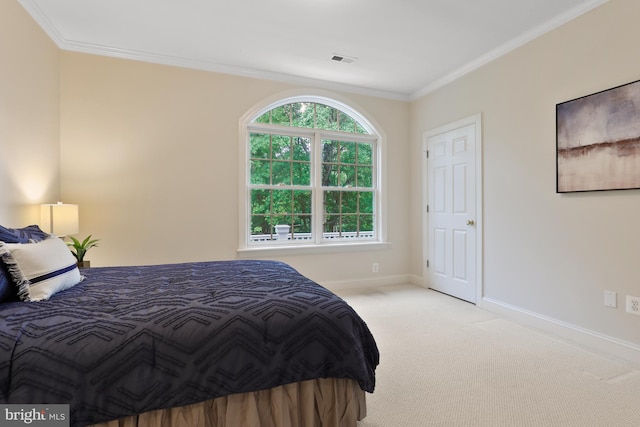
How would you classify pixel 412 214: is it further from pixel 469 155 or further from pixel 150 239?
pixel 150 239

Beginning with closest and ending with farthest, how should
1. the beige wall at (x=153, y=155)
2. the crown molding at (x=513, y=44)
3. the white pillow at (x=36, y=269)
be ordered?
the white pillow at (x=36, y=269) < the crown molding at (x=513, y=44) < the beige wall at (x=153, y=155)

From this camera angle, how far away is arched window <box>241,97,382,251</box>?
4.04 meters

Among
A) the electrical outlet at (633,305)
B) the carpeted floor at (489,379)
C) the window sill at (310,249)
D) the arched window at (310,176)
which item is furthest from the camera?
the arched window at (310,176)

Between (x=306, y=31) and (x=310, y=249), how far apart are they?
95.7 inches

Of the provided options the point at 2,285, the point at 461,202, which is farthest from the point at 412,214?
the point at 2,285

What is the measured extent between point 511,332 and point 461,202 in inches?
60.6

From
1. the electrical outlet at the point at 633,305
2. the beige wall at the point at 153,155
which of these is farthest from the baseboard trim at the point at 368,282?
the electrical outlet at the point at 633,305

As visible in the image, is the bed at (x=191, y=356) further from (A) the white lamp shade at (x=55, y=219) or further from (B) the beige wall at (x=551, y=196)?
(B) the beige wall at (x=551, y=196)

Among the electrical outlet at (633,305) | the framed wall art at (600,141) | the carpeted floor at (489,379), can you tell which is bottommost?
the carpeted floor at (489,379)

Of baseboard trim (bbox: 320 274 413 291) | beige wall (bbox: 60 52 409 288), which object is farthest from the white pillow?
baseboard trim (bbox: 320 274 413 291)

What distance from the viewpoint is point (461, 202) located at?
3.84m

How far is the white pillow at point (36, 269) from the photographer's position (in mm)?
1535

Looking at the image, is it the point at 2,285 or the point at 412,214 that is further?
the point at 412,214

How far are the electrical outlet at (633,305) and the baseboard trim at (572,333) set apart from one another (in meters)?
0.23
